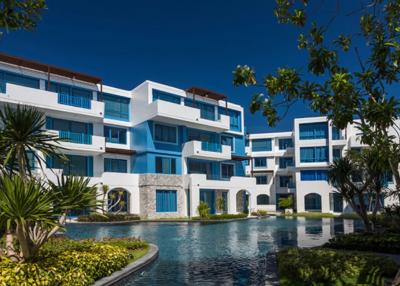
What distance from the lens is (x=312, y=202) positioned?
177ft

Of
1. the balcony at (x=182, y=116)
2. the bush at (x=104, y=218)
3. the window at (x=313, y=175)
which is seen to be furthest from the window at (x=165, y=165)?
the window at (x=313, y=175)

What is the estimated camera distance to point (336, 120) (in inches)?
260

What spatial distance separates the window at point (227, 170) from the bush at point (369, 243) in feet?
110

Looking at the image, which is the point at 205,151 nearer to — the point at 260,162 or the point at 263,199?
the point at 260,162

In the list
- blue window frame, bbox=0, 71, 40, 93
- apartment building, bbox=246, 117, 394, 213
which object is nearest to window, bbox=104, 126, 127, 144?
blue window frame, bbox=0, 71, 40, 93

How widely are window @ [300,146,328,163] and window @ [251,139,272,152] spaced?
1034 centimetres

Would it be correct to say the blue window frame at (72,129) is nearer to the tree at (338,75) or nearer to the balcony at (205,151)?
the balcony at (205,151)

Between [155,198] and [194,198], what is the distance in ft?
12.8

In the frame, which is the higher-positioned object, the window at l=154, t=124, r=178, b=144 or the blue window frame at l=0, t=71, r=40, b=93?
the blue window frame at l=0, t=71, r=40, b=93

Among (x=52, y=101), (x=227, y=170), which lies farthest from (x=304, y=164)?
(x=52, y=101)

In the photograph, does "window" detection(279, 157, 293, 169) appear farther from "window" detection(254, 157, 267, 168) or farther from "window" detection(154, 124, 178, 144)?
"window" detection(154, 124, 178, 144)

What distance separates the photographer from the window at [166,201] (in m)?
39.1

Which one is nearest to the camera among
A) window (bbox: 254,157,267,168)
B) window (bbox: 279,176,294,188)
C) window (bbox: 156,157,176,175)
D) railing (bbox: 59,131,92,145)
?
railing (bbox: 59,131,92,145)

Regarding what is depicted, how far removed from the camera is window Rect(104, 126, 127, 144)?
130 ft
